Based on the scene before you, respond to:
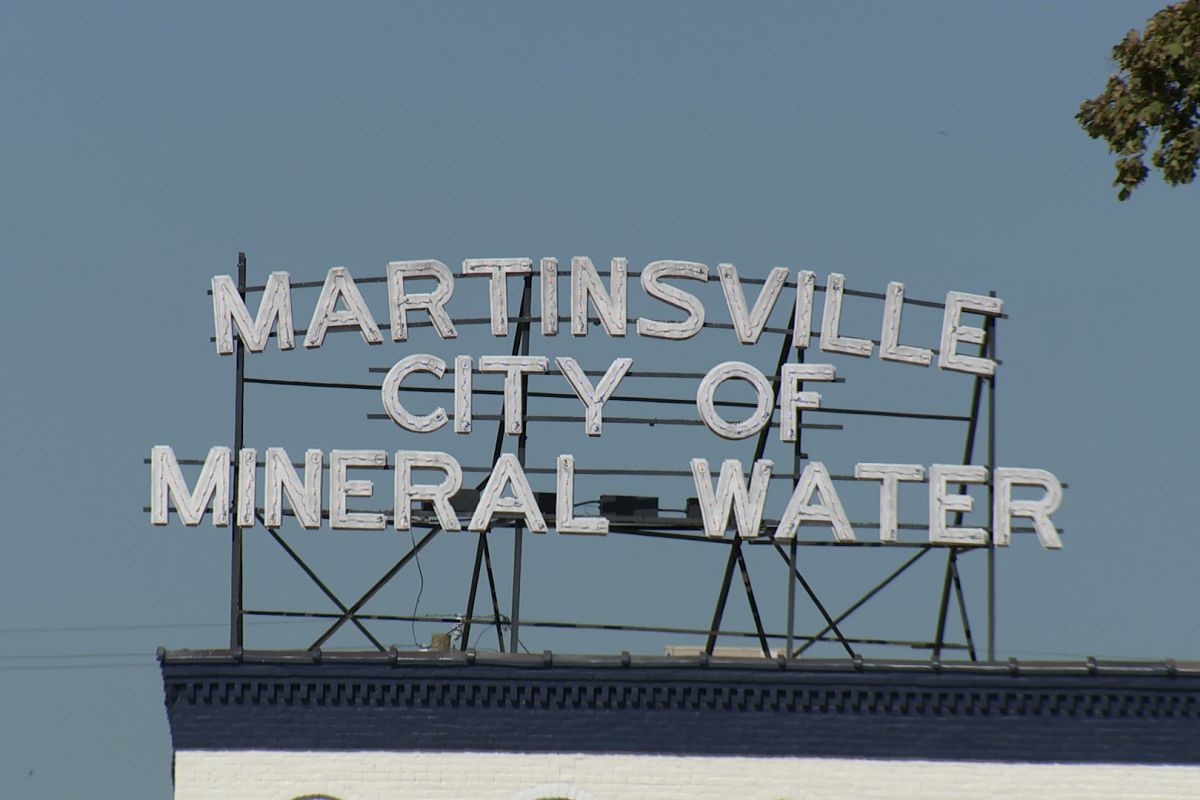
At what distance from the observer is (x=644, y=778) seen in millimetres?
33344

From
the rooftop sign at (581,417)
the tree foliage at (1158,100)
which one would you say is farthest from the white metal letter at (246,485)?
the tree foliage at (1158,100)

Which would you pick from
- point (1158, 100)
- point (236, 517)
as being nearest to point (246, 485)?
point (236, 517)

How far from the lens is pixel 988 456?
3638cm

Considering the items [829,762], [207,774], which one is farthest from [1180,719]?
[207,774]

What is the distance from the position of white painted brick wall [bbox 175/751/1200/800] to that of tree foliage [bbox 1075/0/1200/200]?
1045 cm

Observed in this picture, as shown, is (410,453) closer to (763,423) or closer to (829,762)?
(763,423)

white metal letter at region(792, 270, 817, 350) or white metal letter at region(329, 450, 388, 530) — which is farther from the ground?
white metal letter at region(792, 270, 817, 350)

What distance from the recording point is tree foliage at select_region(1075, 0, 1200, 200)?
3841 cm

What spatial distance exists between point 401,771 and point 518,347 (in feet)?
24.3

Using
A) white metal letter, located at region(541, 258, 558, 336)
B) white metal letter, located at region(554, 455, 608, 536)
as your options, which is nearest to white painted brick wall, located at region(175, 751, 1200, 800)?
white metal letter, located at region(554, 455, 608, 536)

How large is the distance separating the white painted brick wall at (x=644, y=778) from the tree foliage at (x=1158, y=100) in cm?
1045

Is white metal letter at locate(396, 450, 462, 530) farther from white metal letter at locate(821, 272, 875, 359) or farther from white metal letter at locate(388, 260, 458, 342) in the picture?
white metal letter at locate(821, 272, 875, 359)

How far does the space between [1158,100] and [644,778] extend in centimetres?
1419

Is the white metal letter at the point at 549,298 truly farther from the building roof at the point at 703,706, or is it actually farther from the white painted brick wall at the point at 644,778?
the white painted brick wall at the point at 644,778
